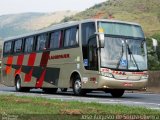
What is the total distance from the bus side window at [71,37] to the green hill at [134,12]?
69743mm

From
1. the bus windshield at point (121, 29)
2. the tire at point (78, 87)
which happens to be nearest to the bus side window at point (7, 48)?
the tire at point (78, 87)

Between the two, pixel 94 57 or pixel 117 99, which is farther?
pixel 94 57

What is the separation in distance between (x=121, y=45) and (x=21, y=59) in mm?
9141

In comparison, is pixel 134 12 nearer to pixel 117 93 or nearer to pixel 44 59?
pixel 44 59

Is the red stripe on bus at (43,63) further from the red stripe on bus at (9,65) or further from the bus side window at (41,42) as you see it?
the red stripe on bus at (9,65)

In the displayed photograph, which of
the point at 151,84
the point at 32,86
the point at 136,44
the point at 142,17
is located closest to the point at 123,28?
the point at 136,44

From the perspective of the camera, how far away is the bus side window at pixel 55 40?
25984 mm

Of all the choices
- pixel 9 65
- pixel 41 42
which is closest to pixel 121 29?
pixel 41 42

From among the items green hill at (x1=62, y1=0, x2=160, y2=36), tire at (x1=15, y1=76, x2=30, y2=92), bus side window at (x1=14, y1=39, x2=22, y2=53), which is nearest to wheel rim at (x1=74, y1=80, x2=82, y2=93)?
tire at (x1=15, y1=76, x2=30, y2=92)

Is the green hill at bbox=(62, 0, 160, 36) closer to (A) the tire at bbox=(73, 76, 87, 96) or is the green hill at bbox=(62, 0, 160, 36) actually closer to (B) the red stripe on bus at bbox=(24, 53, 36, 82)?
(B) the red stripe on bus at bbox=(24, 53, 36, 82)

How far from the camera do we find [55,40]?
26375mm

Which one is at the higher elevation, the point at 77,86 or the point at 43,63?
the point at 43,63

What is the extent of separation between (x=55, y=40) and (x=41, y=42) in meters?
1.85

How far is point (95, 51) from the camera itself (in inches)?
896
